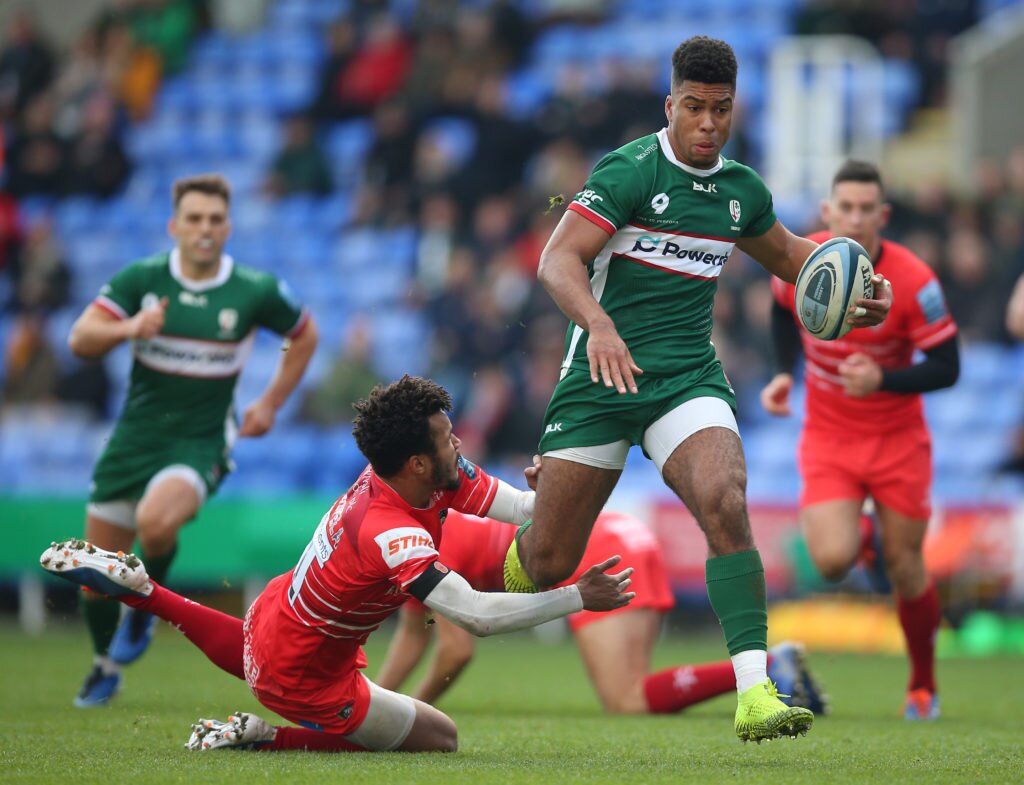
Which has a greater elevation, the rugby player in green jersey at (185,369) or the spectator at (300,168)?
the spectator at (300,168)

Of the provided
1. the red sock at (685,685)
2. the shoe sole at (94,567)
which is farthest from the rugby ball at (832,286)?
the shoe sole at (94,567)

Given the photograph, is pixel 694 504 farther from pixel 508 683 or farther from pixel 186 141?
pixel 186 141

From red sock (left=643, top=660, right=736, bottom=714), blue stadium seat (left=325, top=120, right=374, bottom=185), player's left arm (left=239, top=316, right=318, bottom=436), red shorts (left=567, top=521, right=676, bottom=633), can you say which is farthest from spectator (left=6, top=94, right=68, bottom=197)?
red sock (left=643, top=660, right=736, bottom=714)

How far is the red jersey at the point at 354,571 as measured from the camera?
5746mm

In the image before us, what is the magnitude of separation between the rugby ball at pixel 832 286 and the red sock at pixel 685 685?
85.8 inches

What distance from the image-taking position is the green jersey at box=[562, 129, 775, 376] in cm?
622

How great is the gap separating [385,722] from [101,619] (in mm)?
2934

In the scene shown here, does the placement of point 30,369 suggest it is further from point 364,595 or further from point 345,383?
point 364,595

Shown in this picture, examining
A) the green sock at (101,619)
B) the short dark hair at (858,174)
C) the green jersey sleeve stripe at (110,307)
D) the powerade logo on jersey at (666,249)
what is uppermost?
the short dark hair at (858,174)

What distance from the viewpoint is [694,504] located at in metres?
5.96

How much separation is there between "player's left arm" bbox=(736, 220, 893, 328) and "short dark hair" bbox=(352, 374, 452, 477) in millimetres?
1588

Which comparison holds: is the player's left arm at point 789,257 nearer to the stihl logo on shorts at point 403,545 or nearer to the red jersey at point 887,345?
the red jersey at point 887,345

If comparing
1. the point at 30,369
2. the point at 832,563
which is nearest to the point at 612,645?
the point at 832,563

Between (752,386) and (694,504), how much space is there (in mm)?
9126
